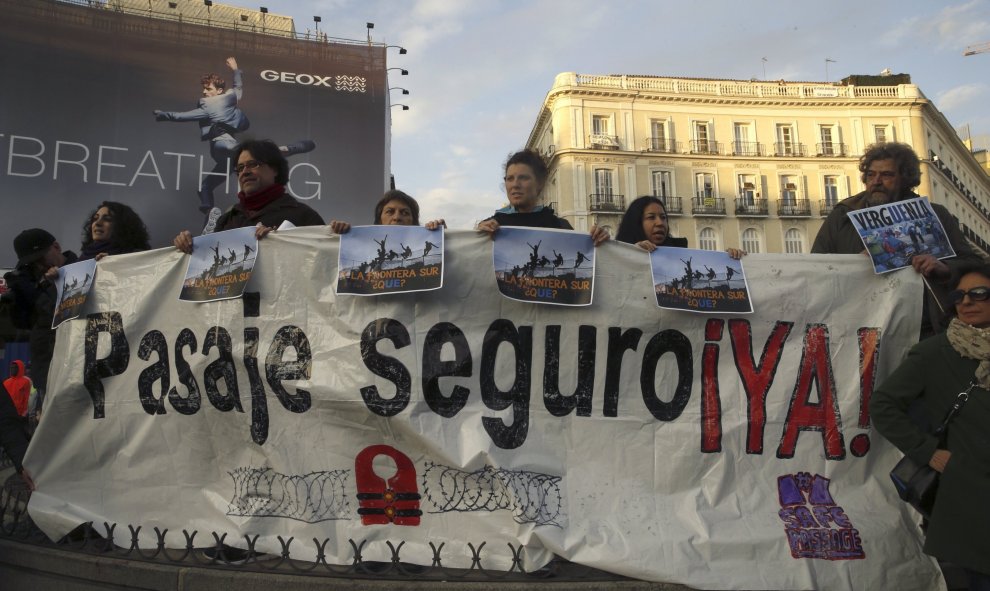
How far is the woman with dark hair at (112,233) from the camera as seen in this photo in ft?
11.1

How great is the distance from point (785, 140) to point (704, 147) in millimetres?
5310

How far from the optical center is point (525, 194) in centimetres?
344

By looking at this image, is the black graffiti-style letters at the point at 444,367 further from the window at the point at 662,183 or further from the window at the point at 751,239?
the window at the point at 751,239

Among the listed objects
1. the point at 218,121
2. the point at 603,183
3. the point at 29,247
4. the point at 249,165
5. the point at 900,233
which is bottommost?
the point at 900,233

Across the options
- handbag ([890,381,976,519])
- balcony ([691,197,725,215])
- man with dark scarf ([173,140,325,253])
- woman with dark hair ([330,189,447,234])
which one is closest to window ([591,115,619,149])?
balcony ([691,197,725,215])

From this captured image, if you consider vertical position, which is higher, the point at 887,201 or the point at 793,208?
the point at 793,208

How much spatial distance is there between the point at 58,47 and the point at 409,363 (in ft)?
53.4

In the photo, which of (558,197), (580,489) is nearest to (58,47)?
(580,489)

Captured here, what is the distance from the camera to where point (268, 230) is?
9.33ft

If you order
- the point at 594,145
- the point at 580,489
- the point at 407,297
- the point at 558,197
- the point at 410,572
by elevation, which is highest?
the point at 594,145

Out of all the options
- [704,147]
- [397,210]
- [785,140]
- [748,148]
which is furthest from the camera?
[785,140]

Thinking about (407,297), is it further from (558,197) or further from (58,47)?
(558,197)

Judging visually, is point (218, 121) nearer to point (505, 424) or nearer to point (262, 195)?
point (262, 195)

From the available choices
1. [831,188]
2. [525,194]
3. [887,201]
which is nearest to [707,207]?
[831,188]
